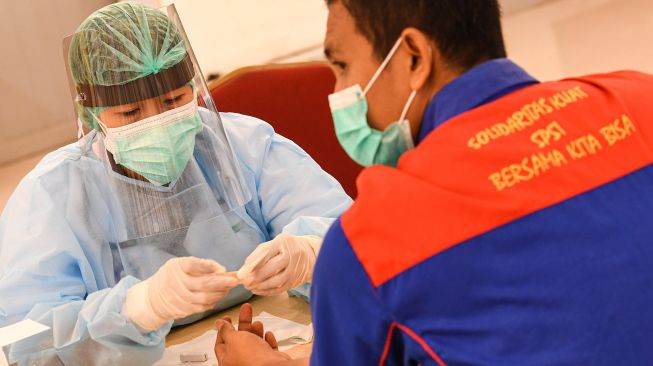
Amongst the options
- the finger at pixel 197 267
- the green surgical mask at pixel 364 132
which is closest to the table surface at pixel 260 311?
the finger at pixel 197 267

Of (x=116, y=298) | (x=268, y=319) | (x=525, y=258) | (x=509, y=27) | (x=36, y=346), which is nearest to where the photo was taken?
(x=525, y=258)

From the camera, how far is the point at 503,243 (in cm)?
85

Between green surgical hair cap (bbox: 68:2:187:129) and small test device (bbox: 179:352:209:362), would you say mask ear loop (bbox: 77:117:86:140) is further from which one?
small test device (bbox: 179:352:209:362)

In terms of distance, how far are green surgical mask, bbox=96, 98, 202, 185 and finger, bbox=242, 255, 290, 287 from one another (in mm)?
302

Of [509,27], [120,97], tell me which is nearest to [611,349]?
[120,97]

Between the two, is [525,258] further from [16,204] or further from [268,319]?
[16,204]

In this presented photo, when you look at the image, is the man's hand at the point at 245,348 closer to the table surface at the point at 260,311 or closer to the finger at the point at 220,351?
the finger at the point at 220,351

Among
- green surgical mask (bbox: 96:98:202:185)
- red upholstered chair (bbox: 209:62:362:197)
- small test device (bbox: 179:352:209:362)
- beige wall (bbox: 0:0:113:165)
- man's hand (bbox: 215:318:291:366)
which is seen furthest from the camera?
beige wall (bbox: 0:0:113:165)

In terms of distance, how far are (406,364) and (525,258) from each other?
19cm

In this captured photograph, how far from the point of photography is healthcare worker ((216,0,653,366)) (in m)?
0.85

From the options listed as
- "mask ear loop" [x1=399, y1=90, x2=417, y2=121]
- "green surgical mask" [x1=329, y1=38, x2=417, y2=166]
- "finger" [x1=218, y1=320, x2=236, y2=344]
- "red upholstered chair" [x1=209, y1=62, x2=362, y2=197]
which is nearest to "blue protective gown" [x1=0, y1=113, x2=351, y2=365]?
"finger" [x1=218, y1=320, x2=236, y2=344]

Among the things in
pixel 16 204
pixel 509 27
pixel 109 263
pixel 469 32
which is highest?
pixel 469 32

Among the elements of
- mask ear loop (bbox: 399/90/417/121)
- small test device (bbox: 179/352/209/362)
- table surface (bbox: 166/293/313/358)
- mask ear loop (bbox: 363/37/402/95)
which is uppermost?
mask ear loop (bbox: 363/37/402/95)

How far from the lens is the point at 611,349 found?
2.79ft
